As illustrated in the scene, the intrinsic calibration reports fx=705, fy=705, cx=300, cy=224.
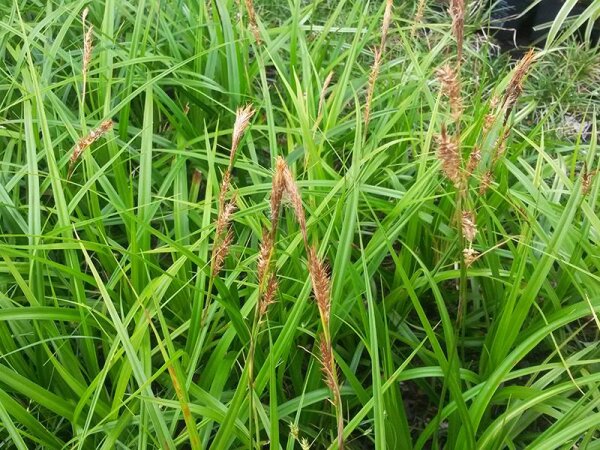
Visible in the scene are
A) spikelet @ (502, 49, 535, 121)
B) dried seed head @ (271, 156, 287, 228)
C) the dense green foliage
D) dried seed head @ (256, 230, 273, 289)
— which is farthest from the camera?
the dense green foliage

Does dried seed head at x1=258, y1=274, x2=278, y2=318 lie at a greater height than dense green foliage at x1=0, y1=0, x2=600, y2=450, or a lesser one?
greater

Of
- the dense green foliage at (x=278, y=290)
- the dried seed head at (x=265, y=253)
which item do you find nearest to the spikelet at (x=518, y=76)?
the dense green foliage at (x=278, y=290)

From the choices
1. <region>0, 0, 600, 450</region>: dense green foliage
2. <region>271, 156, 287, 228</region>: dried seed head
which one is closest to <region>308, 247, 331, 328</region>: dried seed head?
<region>271, 156, 287, 228</region>: dried seed head

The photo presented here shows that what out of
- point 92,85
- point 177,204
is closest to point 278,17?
point 92,85

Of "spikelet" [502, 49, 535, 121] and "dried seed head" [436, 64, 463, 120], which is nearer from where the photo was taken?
"dried seed head" [436, 64, 463, 120]

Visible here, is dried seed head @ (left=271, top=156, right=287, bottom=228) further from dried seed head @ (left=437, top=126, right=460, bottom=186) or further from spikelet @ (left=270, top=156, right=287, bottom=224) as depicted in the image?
dried seed head @ (left=437, top=126, right=460, bottom=186)

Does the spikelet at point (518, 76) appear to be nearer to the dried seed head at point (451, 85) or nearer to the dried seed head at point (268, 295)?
the dried seed head at point (451, 85)

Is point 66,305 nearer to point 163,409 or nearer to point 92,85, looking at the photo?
point 163,409
